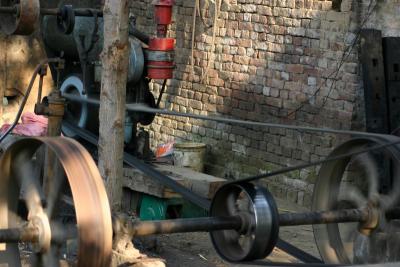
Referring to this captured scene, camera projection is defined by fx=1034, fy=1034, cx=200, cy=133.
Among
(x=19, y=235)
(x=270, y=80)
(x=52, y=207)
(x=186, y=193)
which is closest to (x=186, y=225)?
(x=52, y=207)

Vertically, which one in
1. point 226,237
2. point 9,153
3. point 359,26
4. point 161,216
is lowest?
point 161,216

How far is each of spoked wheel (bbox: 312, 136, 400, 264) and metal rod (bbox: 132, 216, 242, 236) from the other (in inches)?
31.7

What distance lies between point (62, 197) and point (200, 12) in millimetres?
6531

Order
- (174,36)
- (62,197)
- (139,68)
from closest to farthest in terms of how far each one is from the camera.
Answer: (62,197) < (139,68) < (174,36)

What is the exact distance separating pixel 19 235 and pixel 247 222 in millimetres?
1232

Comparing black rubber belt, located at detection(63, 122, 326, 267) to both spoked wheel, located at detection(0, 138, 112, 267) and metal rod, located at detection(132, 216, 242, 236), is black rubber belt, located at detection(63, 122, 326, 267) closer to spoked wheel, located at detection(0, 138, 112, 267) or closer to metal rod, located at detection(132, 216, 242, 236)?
metal rod, located at detection(132, 216, 242, 236)

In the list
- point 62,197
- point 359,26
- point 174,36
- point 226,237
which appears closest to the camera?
point 62,197

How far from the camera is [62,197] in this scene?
543 centimetres

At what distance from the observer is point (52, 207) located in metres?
5.39

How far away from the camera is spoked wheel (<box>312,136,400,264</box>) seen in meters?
5.86

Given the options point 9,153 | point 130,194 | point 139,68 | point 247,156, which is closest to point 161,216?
point 130,194

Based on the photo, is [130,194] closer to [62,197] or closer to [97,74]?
[97,74]

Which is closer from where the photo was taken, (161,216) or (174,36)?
(161,216)

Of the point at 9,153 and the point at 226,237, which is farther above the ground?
the point at 9,153
